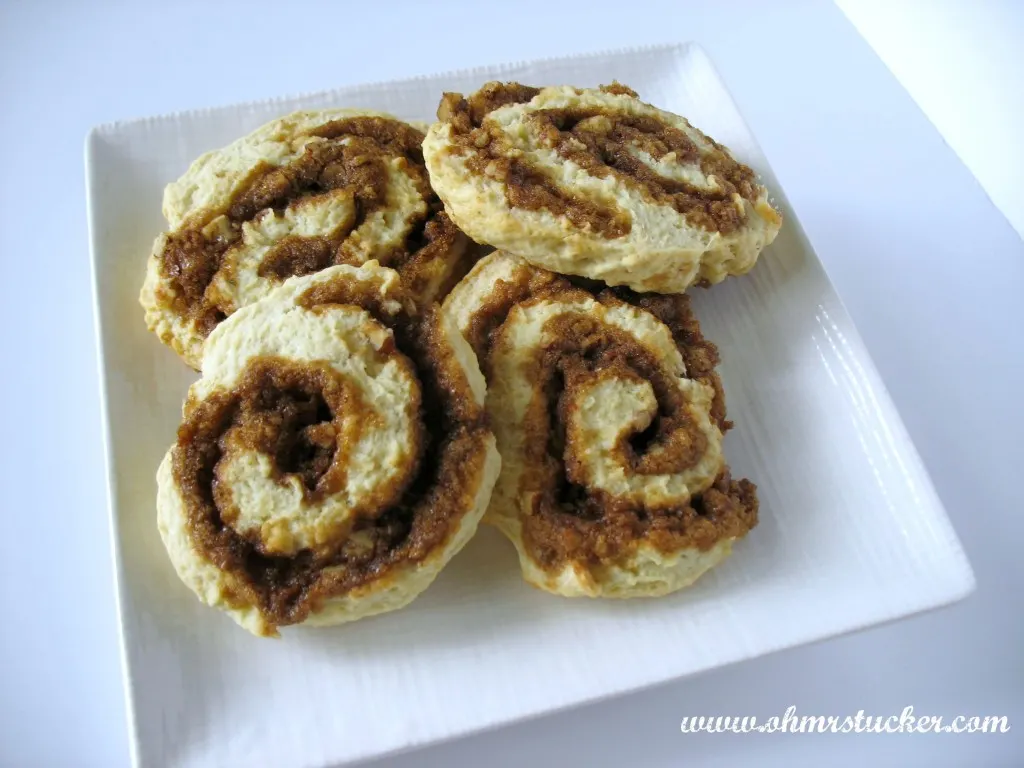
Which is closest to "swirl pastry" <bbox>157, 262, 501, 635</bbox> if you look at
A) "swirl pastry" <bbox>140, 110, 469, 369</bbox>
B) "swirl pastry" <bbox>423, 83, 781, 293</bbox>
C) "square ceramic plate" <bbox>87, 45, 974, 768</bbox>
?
"square ceramic plate" <bbox>87, 45, 974, 768</bbox>

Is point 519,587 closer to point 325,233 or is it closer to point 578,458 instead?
point 578,458

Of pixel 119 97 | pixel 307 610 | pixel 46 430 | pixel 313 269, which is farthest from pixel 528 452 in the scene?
pixel 119 97

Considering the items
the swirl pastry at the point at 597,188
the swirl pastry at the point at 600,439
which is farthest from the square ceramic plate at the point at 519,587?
the swirl pastry at the point at 597,188

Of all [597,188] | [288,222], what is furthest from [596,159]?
[288,222]

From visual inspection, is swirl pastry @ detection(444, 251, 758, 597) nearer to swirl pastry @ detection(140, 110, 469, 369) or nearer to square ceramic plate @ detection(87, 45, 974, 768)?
square ceramic plate @ detection(87, 45, 974, 768)

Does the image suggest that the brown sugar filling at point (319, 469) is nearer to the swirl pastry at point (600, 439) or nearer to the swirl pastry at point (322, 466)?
the swirl pastry at point (322, 466)

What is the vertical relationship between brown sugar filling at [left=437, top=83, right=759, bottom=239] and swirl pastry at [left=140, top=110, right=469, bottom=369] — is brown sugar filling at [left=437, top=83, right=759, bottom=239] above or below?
above
